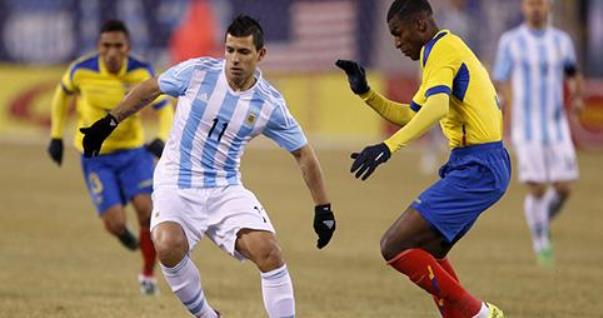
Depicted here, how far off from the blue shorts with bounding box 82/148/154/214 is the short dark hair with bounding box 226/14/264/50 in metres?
3.92

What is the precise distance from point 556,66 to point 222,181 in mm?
6837

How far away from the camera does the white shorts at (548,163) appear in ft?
48.3

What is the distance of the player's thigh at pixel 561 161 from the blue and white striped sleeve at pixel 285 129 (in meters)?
6.51

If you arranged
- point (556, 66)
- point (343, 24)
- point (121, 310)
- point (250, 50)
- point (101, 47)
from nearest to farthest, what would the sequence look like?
1. point (250, 50)
2. point (121, 310)
3. point (101, 47)
4. point (556, 66)
5. point (343, 24)

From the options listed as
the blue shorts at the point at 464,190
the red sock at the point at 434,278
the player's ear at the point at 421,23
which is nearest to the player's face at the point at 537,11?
the blue shorts at the point at 464,190

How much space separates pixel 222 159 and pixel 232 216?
Result: 0.38 m

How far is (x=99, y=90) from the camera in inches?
485

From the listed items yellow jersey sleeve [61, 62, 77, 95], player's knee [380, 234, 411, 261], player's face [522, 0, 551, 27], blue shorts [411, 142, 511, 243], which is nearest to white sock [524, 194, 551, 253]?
player's face [522, 0, 551, 27]

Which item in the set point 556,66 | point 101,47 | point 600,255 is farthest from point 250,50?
point 600,255

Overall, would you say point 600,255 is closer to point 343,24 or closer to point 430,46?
point 430,46

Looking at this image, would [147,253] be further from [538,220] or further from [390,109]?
[538,220]

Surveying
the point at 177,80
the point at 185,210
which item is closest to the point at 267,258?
the point at 185,210

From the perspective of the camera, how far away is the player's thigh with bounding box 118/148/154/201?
1241cm

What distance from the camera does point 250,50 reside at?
862 centimetres
